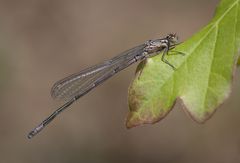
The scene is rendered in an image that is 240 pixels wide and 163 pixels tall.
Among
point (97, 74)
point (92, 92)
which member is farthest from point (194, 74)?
point (92, 92)

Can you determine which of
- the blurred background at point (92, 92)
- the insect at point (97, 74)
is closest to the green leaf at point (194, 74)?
the insect at point (97, 74)

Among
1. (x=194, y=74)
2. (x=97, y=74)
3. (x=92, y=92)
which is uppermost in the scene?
(x=92, y=92)

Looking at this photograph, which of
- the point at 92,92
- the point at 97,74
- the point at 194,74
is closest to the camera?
the point at 194,74

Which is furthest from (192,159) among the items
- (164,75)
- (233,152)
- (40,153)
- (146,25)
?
(164,75)

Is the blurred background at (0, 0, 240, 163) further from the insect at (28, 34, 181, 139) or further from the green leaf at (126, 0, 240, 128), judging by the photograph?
the green leaf at (126, 0, 240, 128)

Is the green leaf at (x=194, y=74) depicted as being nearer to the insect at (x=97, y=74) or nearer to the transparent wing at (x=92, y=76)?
the insect at (x=97, y=74)

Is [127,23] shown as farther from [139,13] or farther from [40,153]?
[40,153]

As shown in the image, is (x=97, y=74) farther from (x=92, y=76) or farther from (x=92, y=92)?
(x=92, y=92)
